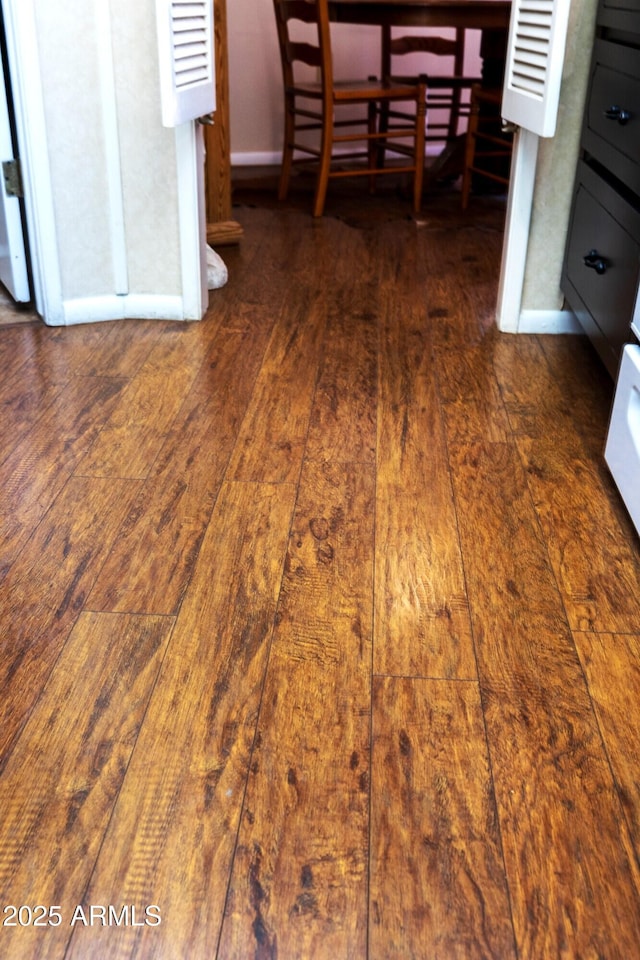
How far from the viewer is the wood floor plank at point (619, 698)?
1.17 m

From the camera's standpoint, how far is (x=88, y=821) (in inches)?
44.1

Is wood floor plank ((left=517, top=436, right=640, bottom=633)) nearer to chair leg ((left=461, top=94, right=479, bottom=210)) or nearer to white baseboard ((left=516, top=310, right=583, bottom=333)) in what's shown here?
white baseboard ((left=516, top=310, right=583, bottom=333))

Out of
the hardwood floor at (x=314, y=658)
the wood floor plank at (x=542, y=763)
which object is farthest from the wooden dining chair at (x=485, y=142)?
the wood floor plank at (x=542, y=763)

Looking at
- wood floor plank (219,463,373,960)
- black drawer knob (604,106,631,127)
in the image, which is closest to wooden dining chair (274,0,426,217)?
black drawer knob (604,106,631,127)

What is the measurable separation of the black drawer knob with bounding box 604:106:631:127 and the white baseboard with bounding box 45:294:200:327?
4.10 feet

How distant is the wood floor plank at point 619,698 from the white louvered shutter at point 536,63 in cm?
120

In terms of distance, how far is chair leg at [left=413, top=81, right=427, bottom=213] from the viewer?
13.2ft

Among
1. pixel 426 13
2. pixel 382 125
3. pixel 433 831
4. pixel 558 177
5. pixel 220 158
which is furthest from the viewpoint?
pixel 382 125

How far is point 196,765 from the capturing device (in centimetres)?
120

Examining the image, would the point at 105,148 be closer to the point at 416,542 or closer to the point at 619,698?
the point at 416,542

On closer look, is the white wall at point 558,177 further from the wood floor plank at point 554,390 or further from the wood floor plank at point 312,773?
the wood floor plank at point 312,773

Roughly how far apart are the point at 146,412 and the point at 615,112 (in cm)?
119

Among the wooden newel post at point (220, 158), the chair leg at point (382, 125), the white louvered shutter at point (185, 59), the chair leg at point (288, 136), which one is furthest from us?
the chair leg at point (382, 125)

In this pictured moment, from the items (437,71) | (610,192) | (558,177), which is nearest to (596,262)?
(610,192)
